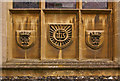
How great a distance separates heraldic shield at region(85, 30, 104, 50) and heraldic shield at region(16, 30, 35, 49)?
7.51 ft

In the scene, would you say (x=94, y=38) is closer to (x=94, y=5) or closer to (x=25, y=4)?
(x=94, y=5)

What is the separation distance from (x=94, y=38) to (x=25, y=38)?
287 centimetres

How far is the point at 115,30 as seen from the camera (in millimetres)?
4047

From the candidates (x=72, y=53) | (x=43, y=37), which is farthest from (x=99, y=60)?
(x=43, y=37)

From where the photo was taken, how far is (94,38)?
162 inches

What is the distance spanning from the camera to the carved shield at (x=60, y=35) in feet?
13.5

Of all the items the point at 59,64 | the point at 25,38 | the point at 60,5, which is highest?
the point at 60,5

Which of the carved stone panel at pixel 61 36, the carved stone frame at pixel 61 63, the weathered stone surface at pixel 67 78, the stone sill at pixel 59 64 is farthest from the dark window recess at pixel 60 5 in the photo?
the weathered stone surface at pixel 67 78

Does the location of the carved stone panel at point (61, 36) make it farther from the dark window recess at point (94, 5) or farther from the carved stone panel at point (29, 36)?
the dark window recess at point (94, 5)

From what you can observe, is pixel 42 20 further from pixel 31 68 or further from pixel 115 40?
pixel 115 40

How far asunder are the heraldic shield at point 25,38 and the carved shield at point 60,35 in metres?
0.74

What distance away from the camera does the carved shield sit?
13.5ft

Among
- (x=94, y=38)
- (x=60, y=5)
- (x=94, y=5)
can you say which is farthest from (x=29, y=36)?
(x=94, y=5)

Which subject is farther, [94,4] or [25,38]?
[94,4]
